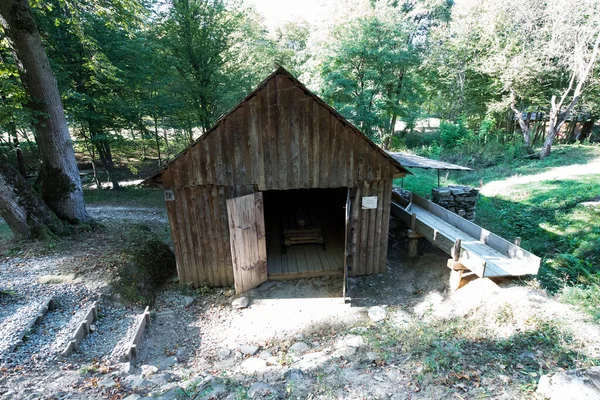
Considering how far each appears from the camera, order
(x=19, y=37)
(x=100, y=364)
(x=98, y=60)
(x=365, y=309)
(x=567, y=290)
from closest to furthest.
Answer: (x=100, y=364) < (x=567, y=290) < (x=365, y=309) < (x=19, y=37) < (x=98, y=60)

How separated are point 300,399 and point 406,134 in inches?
1134

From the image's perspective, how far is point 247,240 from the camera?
7559 millimetres

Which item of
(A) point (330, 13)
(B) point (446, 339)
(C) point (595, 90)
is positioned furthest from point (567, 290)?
(A) point (330, 13)

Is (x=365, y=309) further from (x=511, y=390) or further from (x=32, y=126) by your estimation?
(x=32, y=126)

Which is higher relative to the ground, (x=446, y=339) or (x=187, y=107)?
(x=187, y=107)

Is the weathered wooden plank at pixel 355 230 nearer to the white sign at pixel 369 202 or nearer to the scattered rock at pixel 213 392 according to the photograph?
the white sign at pixel 369 202

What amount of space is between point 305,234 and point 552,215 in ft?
29.2

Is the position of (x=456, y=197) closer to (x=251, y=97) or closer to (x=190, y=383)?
(x=251, y=97)

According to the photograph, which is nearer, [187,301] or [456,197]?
[187,301]

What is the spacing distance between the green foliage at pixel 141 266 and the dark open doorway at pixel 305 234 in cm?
312

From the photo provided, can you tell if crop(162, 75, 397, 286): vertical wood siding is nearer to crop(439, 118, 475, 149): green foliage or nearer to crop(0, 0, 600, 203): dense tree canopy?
crop(0, 0, 600, 203): dense tree canopy

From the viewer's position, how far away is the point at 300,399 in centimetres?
373

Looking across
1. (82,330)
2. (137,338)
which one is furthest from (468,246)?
(82,330)

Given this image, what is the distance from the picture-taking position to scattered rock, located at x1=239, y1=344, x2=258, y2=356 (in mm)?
5758
